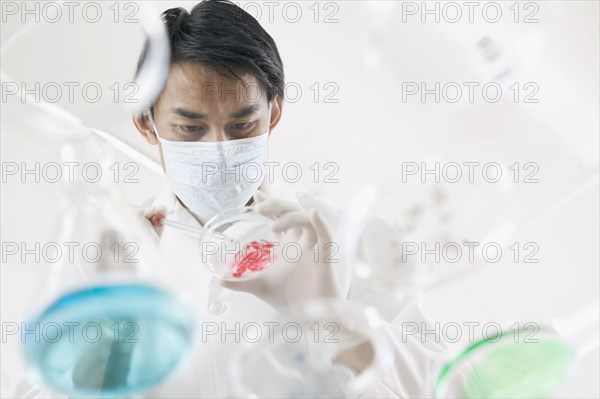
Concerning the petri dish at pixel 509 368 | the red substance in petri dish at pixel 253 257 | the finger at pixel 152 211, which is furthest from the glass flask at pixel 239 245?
the petri dish at pixel 509 368

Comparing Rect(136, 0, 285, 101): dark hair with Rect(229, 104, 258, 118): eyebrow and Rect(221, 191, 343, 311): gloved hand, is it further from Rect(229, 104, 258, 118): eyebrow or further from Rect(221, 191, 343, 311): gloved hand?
Rect(221, 191, 343, 311): gloved hand

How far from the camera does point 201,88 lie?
2.72ft

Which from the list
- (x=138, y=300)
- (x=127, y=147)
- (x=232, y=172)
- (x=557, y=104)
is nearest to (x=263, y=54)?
(x=232, y=172)

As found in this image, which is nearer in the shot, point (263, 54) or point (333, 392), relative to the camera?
point (333, 392)

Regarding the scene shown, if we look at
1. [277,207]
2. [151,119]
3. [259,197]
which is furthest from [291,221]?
[151,119]

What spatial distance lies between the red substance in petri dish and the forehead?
0.52 ft

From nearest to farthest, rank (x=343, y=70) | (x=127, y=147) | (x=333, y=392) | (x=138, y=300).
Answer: (x=138, y=300)
(x=333, y=392)
(x=127, y=147)
(x=343, y=70)

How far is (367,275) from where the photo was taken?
0.77m

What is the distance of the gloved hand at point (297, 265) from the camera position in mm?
801

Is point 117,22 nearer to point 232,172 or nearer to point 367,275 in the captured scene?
point 232,172

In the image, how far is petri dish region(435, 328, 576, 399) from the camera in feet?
2.16

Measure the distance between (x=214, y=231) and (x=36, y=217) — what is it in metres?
0.35

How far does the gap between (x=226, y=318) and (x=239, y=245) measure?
0.37 feet

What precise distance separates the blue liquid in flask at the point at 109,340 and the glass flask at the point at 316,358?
97mm
